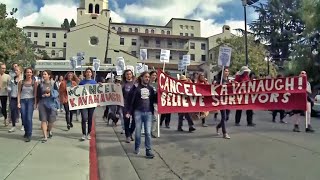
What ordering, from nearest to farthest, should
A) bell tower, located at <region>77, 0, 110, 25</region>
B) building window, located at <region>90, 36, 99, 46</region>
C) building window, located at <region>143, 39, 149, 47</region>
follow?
building window, located at <region>90, 36, 99, 46</region> → building window, located at <region>143, 39, 149, 47</region> → bell tower, located at <region>77, 0, 110, 25</region>

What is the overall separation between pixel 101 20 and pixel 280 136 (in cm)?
8645

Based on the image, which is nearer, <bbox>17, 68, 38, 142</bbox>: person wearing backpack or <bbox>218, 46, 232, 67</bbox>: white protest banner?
<bbox>17, 68, 38, 142</bbox>: person wearing backpack

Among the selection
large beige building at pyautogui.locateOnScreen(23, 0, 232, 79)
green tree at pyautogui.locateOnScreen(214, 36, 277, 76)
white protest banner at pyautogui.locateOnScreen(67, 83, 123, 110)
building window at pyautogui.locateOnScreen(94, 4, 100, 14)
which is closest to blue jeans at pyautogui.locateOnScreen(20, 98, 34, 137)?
white protest banner at pyautogui.locateOnScreen(67, 83, 123, 110)

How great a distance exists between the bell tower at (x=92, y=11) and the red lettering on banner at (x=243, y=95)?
84799 millimetres

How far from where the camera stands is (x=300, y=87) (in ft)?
38.0

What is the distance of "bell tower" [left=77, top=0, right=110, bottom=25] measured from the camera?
9519 cm

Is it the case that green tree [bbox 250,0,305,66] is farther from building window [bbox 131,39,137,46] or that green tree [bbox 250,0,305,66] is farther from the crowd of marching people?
the crowd of marching people

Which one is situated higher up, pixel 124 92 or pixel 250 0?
pixel 250 0

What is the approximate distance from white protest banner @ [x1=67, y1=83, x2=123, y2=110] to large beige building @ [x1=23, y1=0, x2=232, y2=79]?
1733 inches

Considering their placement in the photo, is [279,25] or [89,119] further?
[279,25]

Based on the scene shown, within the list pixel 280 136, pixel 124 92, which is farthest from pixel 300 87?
pixel 124 92

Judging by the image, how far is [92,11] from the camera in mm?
98688

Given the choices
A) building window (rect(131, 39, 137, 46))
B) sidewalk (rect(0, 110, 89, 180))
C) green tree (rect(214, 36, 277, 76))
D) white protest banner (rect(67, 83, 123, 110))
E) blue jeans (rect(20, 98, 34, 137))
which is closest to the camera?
sidewalk (rect(0, 110, 89, 180))

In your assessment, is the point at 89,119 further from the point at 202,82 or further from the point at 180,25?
the point at 180,25
